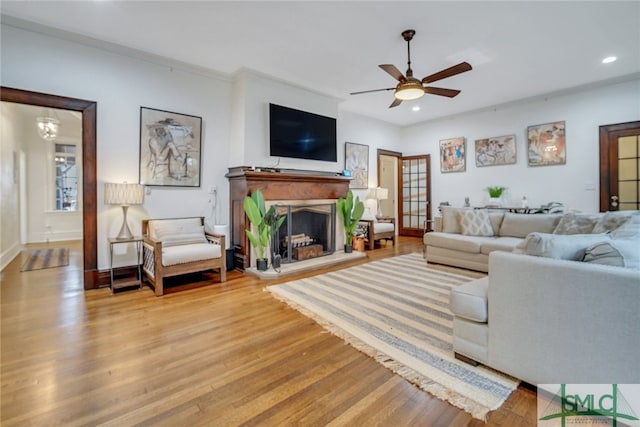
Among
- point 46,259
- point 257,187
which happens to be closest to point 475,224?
point 257,187

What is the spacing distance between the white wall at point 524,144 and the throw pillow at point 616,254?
466cm

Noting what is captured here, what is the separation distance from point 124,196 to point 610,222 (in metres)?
5.47

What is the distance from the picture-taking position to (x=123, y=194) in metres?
3.41

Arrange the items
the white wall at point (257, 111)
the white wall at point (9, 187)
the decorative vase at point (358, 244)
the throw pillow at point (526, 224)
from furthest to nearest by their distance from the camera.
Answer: the decorative vase at point (358, 244) < the white wall at point (9, 187) < the white wall at point (257, 111) < the throw pillow at point (526, 224)

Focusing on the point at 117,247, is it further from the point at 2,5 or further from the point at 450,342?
the point at 450,342

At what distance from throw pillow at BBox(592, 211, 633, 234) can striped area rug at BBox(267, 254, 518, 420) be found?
1.47 meters

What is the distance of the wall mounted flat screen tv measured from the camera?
4.63 meters

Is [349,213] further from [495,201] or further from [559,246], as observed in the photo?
[559,246]

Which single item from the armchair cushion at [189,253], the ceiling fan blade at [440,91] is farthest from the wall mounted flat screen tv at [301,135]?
the ceiling fan blade at [440,91]

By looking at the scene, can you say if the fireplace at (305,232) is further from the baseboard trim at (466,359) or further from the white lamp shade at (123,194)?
the baseboard trim at (466,359)

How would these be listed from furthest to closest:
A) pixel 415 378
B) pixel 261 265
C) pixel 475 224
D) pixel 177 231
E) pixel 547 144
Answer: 1. pixel 547 144
2. pixel 475 224
3. pixel 261 265
4. pixel 177 231
5. pixel 415 378

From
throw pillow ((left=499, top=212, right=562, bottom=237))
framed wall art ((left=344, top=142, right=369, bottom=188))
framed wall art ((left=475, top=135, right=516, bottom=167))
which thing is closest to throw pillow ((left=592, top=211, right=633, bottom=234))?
throw pillow ((left=499, top=212, right=562, bottom=237))

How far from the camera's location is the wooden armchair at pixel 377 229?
5.94m

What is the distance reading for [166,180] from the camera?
13.1 ft
